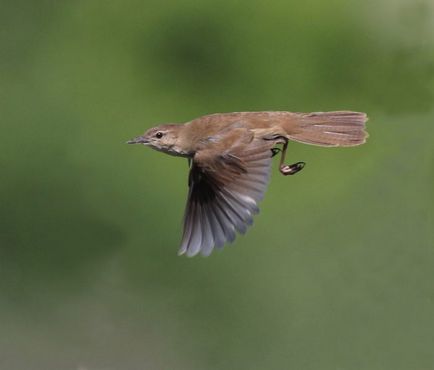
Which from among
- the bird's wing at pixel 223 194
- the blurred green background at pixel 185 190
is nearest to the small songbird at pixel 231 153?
the bird's wing at pixel 223 194

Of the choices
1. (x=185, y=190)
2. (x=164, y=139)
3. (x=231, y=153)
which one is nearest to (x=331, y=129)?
(x=231, y=153)

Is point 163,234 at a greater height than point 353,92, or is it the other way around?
point 353,92

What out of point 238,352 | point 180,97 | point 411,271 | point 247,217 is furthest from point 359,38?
point 247,217

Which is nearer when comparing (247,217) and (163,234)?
(247,217)

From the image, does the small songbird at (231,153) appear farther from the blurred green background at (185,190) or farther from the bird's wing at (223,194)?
the blurred green background at (185,190)

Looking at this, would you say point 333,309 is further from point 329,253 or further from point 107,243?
point 107,243

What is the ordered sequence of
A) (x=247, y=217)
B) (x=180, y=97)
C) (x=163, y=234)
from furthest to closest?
1. (x=180, y=97)
2. (x=163, y=234)
3. (x=247, y=217)

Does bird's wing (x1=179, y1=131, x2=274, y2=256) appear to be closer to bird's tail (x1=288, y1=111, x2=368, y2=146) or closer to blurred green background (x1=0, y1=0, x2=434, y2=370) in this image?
bird's tail (x1=288, y1=111, x2=368, y2=146)

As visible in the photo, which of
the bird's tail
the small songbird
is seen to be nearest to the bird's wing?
the small songbird
